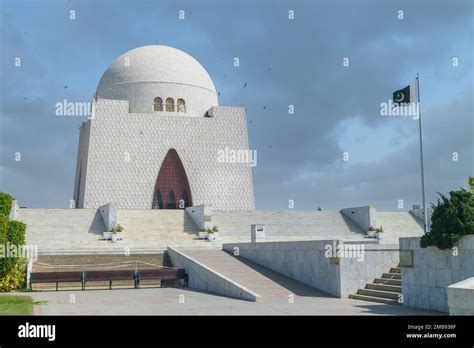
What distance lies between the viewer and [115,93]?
40.8 meters

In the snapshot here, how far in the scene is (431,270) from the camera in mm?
11531

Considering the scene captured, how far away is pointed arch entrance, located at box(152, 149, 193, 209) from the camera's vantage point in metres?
38.3

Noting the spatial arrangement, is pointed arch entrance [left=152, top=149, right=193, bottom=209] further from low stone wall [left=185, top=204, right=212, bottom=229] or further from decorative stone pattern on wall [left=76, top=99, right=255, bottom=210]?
low stone wall [left=185, top=204, right=212, bottom=229]

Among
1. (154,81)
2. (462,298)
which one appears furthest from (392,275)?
(154,81)

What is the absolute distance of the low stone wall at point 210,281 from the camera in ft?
44.2

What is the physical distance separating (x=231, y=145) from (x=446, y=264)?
2972cm

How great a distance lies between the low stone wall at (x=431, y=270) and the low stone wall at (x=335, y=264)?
1639 millimetres

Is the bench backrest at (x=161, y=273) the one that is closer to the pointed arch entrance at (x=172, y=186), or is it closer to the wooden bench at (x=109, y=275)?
the wooden bench at (x=109, y=275)

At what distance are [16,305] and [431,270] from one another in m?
9.18

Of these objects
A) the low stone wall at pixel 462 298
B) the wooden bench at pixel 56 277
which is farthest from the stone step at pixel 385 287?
the wooden bench at pixel 56 277

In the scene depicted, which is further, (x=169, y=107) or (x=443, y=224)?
(x=169, y=107)
